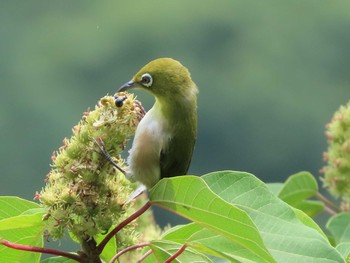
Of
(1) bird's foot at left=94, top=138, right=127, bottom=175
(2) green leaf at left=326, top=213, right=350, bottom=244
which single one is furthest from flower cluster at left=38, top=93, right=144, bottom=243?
(2) green leaf at left=326, top=213, right=350, bottom=244

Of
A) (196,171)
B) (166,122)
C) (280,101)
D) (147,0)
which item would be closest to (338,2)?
(280,101)

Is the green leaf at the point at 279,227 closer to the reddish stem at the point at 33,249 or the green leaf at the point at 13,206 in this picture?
the reddish stem at the point at 33,249

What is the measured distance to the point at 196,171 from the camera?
1379 inches

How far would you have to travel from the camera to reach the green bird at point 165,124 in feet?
13.2

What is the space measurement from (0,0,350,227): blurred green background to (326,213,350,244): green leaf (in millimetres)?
28581

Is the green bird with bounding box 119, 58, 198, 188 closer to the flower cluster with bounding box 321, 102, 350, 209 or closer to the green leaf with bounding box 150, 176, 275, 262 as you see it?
the green leaf with bounding box 150, 176, 275, 262

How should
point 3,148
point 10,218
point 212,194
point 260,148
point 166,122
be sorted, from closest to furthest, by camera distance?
point 212,194
point 10,218
point 166,122
point 3,148
point 260,148

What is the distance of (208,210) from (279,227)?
19 centimetres

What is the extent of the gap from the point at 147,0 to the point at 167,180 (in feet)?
169

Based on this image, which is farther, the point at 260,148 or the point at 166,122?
the point at 260,148

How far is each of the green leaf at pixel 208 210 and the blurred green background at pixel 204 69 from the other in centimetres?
3032

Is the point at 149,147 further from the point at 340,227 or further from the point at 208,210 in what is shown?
the point at 340,227

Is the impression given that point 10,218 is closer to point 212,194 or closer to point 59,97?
Result: point 212,194

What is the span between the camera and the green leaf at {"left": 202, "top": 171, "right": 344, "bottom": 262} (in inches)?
118
